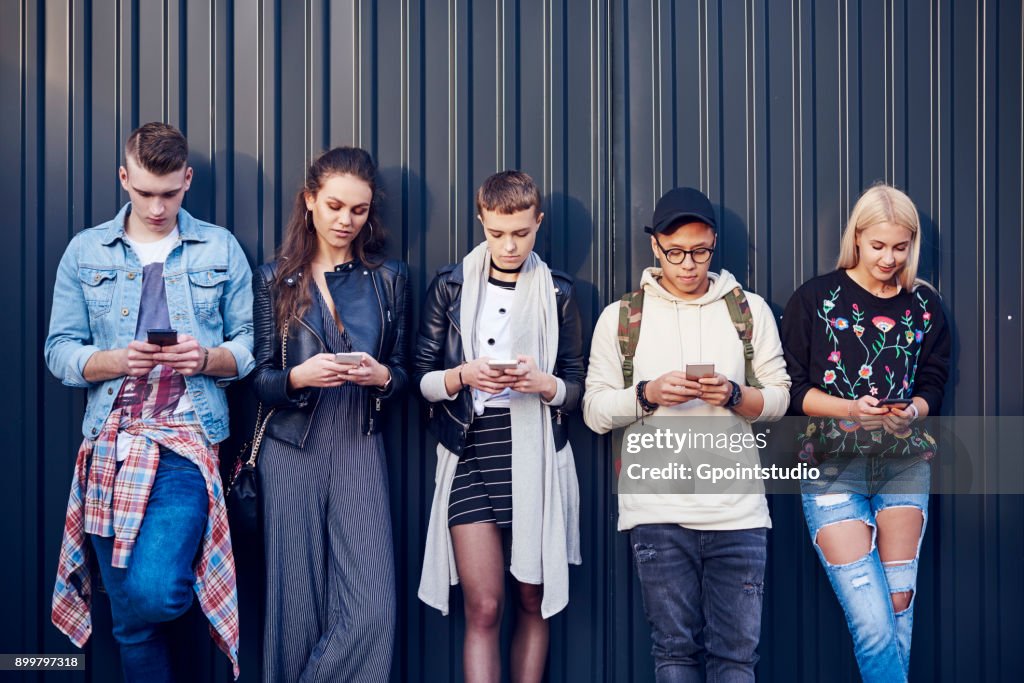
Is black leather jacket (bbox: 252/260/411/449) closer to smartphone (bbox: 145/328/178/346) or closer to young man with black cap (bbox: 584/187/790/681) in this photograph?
smartphone (bbox: 145/328/178/346)

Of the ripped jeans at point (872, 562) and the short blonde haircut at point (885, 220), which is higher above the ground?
the short blonde haircut at point (885, 220)

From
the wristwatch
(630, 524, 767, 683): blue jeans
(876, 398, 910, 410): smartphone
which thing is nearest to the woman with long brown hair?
(630, 524, 767, 683): blue jeans

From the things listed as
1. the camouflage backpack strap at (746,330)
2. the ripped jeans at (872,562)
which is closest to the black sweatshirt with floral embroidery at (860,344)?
the ripped jeans at (872,562)

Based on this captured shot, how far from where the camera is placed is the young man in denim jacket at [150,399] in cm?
362

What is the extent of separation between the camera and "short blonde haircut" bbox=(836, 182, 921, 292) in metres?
4.10

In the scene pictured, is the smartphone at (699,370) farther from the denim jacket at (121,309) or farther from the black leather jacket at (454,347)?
the denim jacket at (121,309)

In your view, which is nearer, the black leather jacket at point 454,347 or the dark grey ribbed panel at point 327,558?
the dark grey ribbed panel at point 327,558

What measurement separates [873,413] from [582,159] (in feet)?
5.78

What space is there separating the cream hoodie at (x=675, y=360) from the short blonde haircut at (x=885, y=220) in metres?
0.55

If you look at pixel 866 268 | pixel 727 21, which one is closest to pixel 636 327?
pixel 866 268

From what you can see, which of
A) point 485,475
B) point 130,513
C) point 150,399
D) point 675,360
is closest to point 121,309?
point 150,399

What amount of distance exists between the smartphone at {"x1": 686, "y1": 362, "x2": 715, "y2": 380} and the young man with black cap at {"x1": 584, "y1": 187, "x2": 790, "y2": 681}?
20 mm

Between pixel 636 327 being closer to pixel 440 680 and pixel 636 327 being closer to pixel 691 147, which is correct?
pixel 691 147

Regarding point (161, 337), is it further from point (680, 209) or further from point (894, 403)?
point (894, 403)
